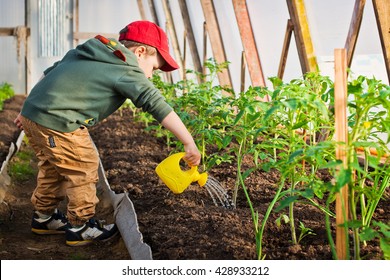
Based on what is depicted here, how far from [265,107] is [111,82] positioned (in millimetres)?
1005

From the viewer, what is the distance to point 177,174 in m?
3.59

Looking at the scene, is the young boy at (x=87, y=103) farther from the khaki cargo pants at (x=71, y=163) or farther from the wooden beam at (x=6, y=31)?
the wooden beam at (x=6, y=31)

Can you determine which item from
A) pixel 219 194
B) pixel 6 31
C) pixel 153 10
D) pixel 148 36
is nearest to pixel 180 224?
pixel 219 194

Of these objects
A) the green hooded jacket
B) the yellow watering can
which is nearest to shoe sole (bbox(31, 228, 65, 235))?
the green hooded jacket

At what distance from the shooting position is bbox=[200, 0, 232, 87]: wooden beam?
25.1 feet

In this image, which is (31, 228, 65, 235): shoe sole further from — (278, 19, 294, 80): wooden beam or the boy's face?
(278, 19, 294, 80): wooden beam

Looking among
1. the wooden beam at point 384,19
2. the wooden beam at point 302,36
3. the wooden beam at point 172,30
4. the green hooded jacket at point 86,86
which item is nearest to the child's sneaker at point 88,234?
the green hooded jacket at point 86,86

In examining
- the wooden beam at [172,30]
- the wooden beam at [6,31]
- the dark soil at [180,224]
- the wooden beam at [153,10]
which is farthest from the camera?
the wooden beam at [6,31]

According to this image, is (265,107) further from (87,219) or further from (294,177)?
(87,219)

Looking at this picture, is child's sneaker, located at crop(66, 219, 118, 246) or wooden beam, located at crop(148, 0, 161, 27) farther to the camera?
wooden beam, located at crop(148, 0, 161, 27)

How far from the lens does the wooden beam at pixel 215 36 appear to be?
765 centimetres

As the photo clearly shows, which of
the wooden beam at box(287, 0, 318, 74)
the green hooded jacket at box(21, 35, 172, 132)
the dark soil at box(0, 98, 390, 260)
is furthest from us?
the wooden beam at box(287, 0, 318, 74)

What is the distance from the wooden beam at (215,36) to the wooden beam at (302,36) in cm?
230

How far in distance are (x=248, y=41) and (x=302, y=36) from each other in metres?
1.44
